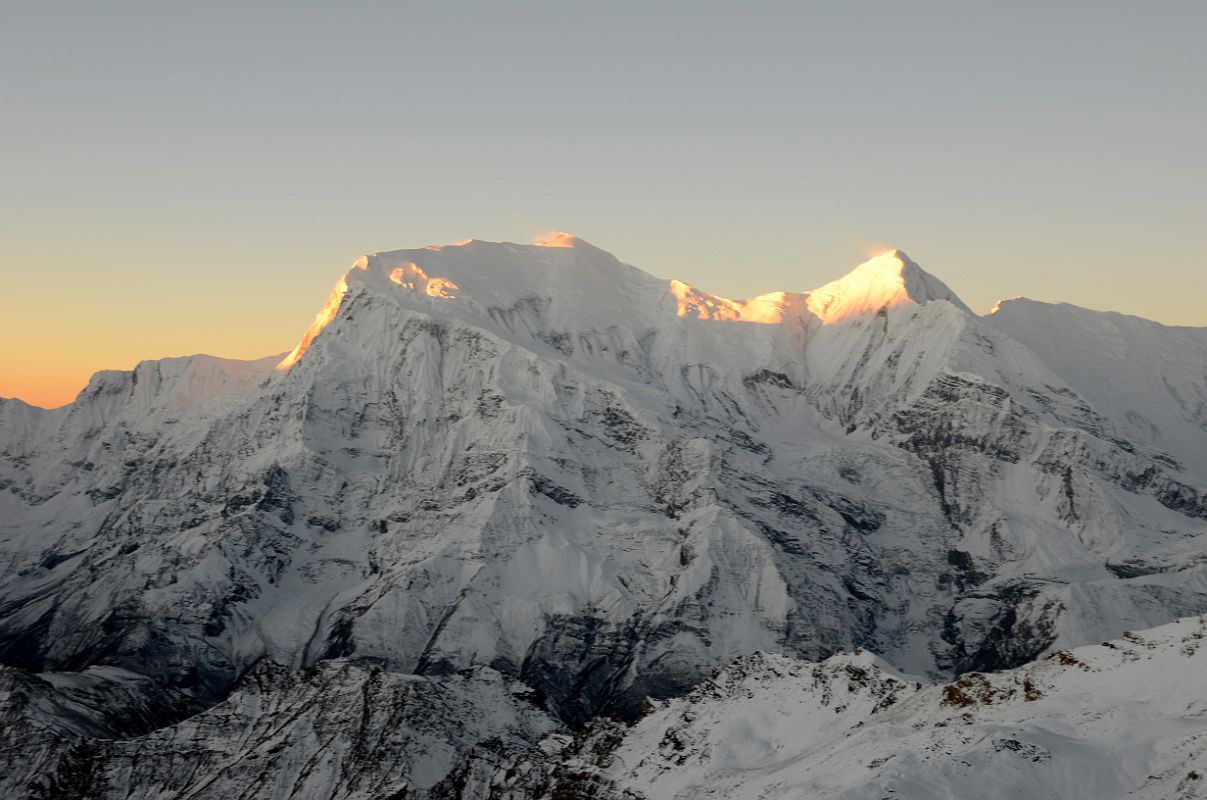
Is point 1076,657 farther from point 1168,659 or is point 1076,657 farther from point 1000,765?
point 1000,765

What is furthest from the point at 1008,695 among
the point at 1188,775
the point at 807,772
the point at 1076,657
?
the point at 1188,775

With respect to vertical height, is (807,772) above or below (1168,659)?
below

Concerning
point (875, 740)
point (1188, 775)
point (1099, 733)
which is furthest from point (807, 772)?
point (1188, 775)

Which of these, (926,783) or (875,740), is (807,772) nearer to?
(875,740)

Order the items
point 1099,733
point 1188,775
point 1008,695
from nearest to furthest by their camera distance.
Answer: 1. point 1188,775
2. point 1099,733
3. point 1008,695

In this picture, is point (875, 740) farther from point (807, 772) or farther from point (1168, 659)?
point (1168, 659)

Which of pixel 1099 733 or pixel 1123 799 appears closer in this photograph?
pixel 1123 799

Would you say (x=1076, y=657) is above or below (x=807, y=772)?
above

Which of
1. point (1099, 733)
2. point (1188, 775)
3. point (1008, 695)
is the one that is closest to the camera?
point (1188, 775)

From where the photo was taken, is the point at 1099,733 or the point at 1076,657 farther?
the point at 1076,657
